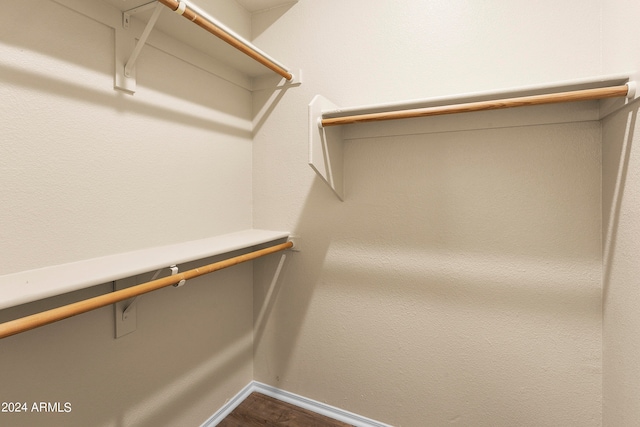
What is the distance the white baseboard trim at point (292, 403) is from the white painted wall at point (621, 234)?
0.88m

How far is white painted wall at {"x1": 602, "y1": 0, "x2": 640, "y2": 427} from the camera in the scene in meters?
0.86

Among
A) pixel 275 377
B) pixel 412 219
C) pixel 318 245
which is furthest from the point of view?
pixel 275 377

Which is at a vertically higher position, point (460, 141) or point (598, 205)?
point (460, 141)

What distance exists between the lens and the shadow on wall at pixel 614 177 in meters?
0.91

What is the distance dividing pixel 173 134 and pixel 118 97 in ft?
0.75

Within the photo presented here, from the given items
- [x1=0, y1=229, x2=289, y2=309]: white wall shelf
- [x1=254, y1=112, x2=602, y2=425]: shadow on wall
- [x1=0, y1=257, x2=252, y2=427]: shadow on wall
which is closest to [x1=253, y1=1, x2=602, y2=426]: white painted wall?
[x1=254, y1=112, x2=602, y2=425]: shadow on wall

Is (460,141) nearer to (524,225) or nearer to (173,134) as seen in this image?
(524,225)

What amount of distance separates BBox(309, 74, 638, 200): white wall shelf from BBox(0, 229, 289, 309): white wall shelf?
1.50 ft

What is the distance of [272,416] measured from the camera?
1.50 m

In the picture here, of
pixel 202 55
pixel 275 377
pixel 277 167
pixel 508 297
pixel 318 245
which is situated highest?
pixel 202 55

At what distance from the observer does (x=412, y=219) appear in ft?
4.46

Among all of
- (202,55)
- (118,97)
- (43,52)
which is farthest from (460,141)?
(43,52)

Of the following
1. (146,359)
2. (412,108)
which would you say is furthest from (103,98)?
(412,108)

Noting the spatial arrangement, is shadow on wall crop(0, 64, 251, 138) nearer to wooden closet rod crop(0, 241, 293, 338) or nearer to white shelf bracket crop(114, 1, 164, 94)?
white shelf bracket crop(114, 1, 164, 94)
